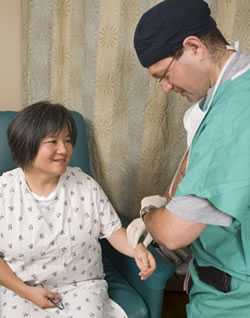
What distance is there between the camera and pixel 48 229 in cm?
151

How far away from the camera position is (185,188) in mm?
978

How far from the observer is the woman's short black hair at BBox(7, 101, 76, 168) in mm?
1447

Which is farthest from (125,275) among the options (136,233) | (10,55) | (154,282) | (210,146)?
(10,55)

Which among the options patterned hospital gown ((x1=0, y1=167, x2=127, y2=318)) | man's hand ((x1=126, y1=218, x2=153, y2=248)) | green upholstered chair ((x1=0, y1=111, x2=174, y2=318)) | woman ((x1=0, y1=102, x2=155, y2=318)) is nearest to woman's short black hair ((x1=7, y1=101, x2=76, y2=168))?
woman ((x1=0, y1=102, x2=155, y2=318))

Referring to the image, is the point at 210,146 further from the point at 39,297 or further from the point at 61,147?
the point at 39,297

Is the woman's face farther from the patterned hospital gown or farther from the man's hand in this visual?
the man's hand

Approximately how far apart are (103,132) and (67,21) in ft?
1.62

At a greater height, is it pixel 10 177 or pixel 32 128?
pixel 32 128

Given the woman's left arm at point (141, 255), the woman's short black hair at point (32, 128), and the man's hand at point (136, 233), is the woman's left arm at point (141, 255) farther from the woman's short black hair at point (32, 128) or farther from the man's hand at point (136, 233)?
the woman's short black hair at point (32, 128)

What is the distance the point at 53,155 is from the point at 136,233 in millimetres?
388

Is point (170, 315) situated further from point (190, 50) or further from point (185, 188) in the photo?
point (190, 50)

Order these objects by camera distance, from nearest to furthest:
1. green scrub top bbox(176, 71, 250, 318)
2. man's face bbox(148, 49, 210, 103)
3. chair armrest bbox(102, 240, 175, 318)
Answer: green scrub top bbox(176, 71, 250, 318) < man's face bbox(148, 49, 210, 103) < chair armrest bbox(102, 240, 175, 318)

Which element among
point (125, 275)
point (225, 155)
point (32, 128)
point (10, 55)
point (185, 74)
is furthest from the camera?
point (10, 55)

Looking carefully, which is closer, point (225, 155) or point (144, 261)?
point (225, 155)
